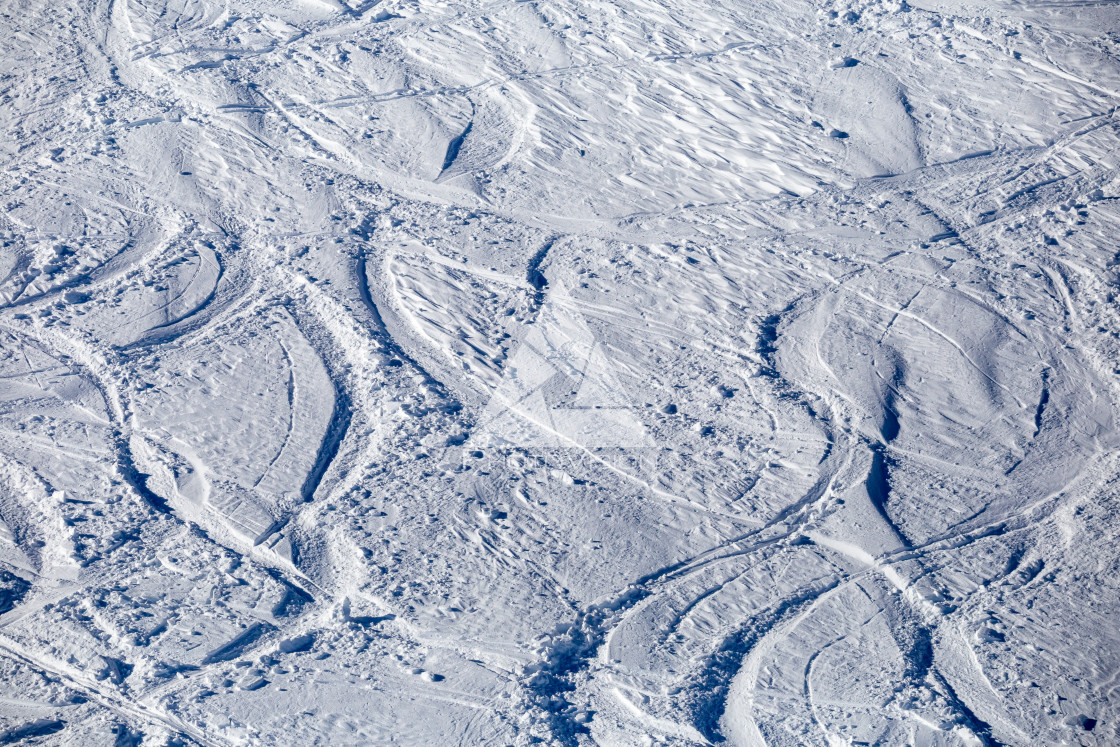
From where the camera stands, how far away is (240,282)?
4.27 m

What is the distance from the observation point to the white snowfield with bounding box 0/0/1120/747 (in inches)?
121

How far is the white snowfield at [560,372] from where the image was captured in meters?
3.07

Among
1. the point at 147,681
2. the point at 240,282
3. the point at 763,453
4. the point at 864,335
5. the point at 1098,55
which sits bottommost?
the point at 147,681

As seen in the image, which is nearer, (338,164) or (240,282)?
(240,282)

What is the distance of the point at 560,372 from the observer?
3924 mm

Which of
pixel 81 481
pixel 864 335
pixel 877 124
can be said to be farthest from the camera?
pixel 877 124

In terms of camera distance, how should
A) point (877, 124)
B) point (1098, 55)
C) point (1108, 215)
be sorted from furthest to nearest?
1. point (1098, 55)
2. point (877, 124)
3. point (1108, 215)

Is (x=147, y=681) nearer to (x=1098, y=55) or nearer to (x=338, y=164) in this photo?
(x=338, y=164)

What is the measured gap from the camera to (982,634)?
3.19 metres

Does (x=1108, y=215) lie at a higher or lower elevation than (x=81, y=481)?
higher

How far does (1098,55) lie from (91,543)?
5.23m

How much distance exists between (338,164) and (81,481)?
192 cm

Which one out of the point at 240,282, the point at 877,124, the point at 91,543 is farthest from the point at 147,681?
the point at 877,124

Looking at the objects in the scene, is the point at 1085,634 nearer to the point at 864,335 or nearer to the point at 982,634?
the point at 982,634
